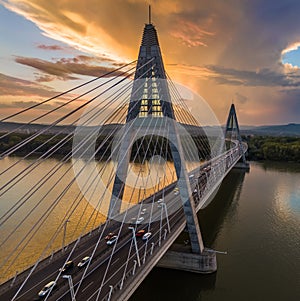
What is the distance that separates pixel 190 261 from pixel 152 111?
10252mm

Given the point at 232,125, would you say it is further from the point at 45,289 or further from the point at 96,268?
the point at 45,289

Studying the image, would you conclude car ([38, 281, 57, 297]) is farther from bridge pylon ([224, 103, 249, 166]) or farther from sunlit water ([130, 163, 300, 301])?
bridge pylon ([224, 103, 249, 166])

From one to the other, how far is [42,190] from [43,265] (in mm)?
21217

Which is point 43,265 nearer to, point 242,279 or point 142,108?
point 142,108

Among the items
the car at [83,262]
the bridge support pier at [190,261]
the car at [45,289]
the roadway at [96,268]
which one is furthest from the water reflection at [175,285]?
the car at [45,289]

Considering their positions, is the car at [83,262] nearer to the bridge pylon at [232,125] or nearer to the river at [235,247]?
the river at [235,247]

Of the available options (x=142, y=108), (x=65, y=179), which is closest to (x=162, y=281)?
(x=142, y=108)

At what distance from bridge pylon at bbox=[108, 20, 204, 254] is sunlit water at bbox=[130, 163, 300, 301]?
3108mm

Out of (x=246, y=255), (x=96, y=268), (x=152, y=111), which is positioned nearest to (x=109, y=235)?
(x=96, y=268)

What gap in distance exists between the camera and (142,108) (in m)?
19.0

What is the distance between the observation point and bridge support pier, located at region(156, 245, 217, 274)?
63.1 ft

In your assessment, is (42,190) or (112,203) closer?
(112,203)

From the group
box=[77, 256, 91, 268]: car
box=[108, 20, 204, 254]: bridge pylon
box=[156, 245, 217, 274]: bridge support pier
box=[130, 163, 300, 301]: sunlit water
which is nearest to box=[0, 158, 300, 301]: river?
box=[130, 163, 300, 301]: sunlit water

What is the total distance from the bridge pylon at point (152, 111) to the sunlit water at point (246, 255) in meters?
3.11
